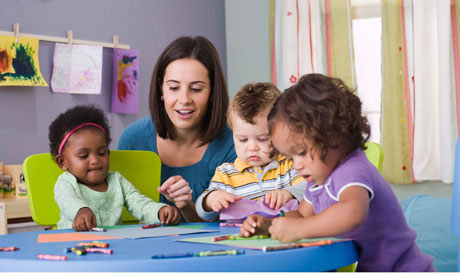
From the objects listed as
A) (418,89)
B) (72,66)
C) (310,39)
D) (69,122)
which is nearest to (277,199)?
(69,122)

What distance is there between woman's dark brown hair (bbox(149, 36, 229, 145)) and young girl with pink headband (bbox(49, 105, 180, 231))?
1.07 feet

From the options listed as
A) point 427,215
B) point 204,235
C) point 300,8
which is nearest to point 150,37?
point 300,8

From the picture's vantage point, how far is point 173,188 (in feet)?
5.15

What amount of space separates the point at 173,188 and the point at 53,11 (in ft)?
7.33

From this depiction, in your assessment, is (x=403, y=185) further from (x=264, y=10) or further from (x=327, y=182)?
(x=327, y=182)

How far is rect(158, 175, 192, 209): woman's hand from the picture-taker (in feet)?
5.14

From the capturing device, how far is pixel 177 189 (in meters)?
1.58

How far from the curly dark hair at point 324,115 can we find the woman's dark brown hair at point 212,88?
0.85 metres

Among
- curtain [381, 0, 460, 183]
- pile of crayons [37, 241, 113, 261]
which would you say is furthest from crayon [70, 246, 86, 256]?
curtain [381, 0, 460, 183]

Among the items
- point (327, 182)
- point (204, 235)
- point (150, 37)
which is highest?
point (150, 37)

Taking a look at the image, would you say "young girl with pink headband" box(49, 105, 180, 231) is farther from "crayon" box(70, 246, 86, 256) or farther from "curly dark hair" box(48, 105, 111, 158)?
"crayon" box(70, 246, 86, 256)

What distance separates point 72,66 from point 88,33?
10.6 inches

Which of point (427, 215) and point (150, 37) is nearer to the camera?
point (427, 215)

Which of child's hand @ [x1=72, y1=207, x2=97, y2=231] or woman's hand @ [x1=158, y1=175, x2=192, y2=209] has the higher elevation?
woman's hand @ [x1=158, y1=175, x2=192, y2=209]
